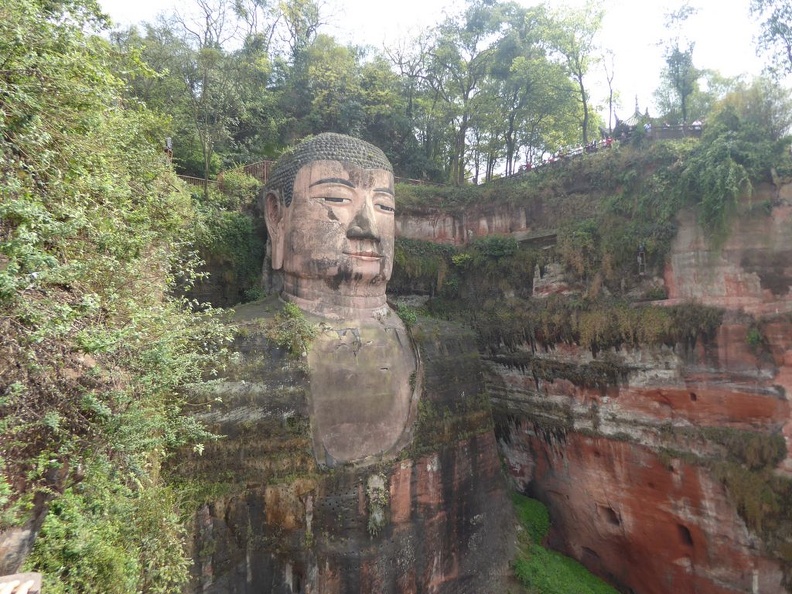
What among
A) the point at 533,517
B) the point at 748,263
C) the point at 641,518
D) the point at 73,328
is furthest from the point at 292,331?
the point at 748,263

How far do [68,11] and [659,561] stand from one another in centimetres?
1383

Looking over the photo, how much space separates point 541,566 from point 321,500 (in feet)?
18.4

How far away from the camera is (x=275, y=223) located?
952 cm

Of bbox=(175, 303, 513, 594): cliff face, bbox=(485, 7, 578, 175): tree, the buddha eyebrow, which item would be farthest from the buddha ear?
bbox=(485, 7, 578, 175): tree

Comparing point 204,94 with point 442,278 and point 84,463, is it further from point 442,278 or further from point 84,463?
point 84,463

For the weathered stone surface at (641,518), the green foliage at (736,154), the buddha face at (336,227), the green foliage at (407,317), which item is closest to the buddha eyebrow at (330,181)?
the buddha face at (336,227)

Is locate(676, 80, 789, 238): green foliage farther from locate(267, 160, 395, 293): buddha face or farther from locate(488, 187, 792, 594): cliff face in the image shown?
locate(267, 160, 395, 293): buddha face

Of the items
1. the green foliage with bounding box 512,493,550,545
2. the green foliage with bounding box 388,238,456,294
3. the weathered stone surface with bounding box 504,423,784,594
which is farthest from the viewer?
the green foliage with bounding box 388,238,456,294

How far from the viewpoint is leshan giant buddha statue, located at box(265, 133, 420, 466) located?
8172mm

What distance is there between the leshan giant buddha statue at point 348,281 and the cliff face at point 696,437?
490 cm

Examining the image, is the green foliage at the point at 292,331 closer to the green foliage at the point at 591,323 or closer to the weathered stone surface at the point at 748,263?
the green foliage at the point at 591,323

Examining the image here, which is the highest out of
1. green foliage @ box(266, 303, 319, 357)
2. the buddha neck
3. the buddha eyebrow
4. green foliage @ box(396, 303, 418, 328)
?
the buddha eyebrow

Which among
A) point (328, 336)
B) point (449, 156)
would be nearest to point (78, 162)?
point (328, 336)

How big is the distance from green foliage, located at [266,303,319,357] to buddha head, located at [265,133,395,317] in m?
0.51
